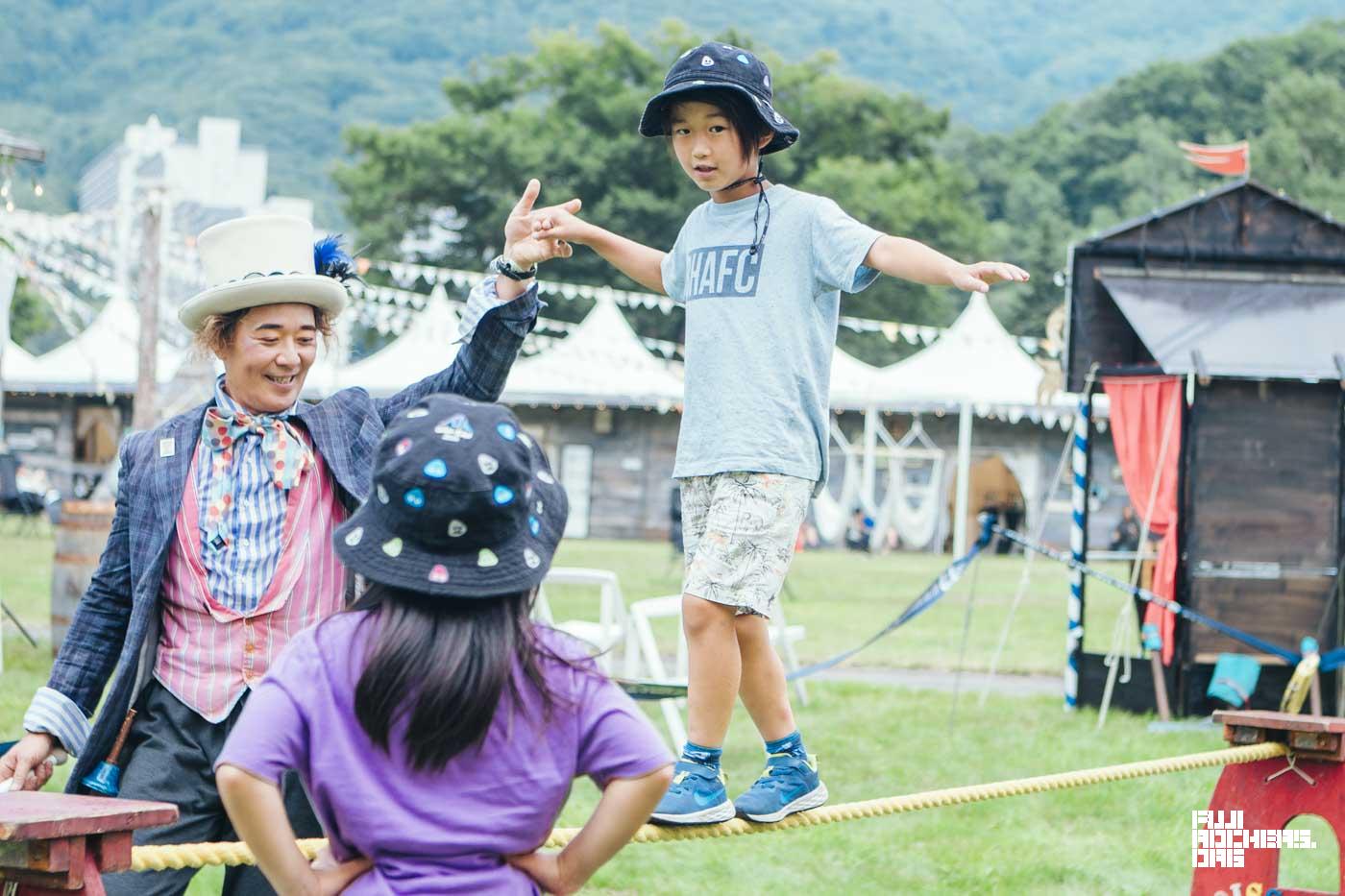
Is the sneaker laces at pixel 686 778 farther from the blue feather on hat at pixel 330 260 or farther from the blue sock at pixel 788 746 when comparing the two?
the blue feather on hat at pixel 330 260

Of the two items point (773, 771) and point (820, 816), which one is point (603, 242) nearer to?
point (773, 771)

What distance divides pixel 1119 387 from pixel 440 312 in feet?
52.6

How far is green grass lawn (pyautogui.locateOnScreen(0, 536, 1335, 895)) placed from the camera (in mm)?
5727

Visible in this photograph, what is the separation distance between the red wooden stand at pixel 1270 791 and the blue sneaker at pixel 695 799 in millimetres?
2218

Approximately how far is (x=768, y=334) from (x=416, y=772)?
1633mm

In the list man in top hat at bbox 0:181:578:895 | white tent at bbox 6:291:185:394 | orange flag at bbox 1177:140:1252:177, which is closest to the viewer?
A: man in top hat at bbox 0:181:578:895

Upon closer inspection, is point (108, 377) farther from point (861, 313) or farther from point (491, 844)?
point (491, 844)

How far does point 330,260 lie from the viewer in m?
2.98

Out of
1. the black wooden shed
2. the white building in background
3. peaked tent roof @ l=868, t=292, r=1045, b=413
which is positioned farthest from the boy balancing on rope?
the white building in background

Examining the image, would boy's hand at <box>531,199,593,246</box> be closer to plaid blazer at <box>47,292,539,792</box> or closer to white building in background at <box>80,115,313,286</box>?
plaid blazer at <box>47,292,539,792</box>

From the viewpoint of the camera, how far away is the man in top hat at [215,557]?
8.98 ft

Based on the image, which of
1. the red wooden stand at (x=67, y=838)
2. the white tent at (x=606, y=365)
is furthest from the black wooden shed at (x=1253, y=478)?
the white tent at (x=606, y=365)

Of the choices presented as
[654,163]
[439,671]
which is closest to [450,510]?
A: [439,671]

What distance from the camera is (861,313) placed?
39.3m
